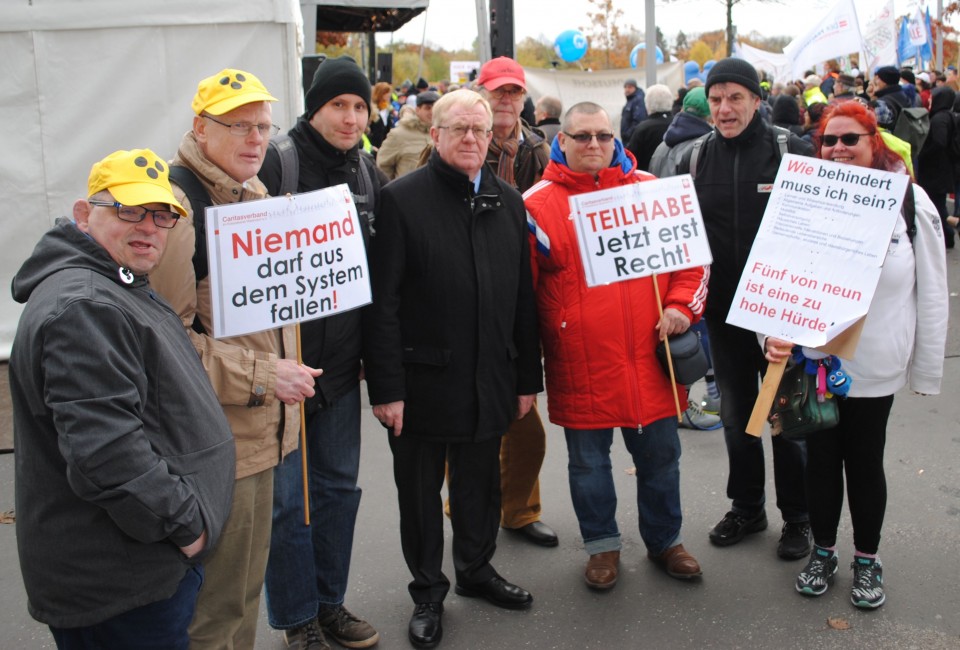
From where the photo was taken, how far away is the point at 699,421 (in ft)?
19.3

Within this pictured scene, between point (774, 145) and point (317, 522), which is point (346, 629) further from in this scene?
point (774, 145)

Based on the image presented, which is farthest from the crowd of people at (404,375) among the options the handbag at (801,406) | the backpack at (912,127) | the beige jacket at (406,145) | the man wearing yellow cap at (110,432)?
the backpack at (912,127)

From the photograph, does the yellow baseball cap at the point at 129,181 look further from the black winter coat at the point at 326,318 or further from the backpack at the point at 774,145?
the backpack at the point at 774,145

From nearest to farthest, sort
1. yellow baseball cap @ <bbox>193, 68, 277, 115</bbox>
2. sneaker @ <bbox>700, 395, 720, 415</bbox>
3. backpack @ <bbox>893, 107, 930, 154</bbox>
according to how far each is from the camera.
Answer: yellow baseball cap @ <bbox>193, 68, 277, 115</bbox>, sneaker @ <bbox>700, 395, 720, 415</bbox>, backpack @ <bbox>893, 107, 930, 154</bbox>

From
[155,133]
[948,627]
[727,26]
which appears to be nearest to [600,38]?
[727,26]

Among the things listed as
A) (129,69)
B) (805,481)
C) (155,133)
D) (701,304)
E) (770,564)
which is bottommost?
(770,564)

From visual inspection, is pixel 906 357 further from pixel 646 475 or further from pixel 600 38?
pixel 600 38

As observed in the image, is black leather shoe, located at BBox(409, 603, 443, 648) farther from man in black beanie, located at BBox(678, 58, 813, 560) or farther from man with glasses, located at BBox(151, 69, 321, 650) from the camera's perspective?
man in black beanie, located at BBox(678, 58, 813, 560)

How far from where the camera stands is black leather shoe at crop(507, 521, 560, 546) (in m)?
4.33

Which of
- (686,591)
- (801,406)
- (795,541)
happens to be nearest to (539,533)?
(686,591)

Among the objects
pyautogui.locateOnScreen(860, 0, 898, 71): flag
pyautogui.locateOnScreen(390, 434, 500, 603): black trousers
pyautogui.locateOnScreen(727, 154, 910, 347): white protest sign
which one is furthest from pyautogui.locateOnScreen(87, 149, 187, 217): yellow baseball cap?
pyautogui.locateOnScreen(860, 0, 898, 71): flag

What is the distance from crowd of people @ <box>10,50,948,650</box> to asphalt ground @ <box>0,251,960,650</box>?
0.10 metres

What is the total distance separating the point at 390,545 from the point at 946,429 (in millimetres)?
3487

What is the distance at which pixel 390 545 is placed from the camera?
4383 millimetres
